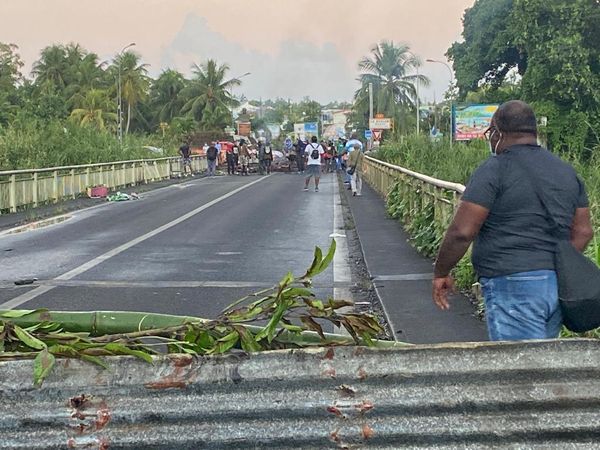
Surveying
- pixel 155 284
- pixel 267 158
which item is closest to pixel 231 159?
pixel 267 158

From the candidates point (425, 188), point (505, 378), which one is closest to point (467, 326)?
point (505, 378)

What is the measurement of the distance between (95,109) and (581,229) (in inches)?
2803

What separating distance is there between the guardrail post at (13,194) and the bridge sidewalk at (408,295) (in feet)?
27.9

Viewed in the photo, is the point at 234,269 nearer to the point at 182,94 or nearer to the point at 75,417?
the point at 75,417

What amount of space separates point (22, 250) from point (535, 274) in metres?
10.9

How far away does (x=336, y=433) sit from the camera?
2.75m

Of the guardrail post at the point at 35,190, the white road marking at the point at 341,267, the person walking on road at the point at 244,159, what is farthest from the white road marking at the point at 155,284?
the person walking on road at the point at 244,159

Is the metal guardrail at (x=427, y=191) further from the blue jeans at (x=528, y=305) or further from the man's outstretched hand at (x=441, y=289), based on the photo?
the blue jeans at (x=528, y=305)

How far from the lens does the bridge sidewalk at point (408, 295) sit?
22.2 ft

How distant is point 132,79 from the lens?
78.3 meters

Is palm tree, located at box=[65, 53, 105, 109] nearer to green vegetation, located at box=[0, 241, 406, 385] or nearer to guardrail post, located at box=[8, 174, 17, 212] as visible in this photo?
guardrail post, located at box=[8, 174, 17, 212]

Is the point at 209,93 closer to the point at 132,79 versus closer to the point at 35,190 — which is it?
the point at 132,79

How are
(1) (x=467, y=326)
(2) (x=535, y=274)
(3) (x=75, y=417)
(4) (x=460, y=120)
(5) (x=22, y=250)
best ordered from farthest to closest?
(4) (x=460, y=120) < (5) (x=22, y=250) < (1) (x=467, y=326) < (2) (x=535, y=274) < (3) (x=75, y=417)

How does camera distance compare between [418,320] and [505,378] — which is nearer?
[505,378]
